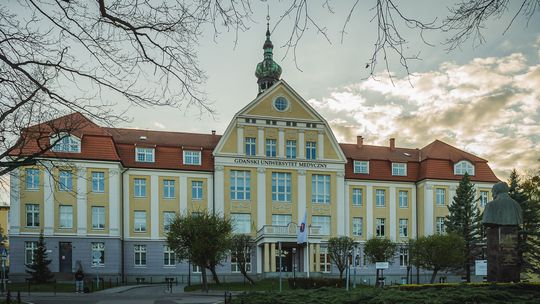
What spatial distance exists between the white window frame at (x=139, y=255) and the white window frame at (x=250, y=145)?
39.0ft

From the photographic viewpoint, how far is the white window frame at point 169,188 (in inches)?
1870

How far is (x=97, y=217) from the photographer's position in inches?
1757

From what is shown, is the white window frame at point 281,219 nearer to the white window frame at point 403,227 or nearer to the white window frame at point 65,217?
the white window frame at point 403,227

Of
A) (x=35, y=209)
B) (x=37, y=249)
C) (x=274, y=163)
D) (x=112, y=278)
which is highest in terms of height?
(x=274, y=163)

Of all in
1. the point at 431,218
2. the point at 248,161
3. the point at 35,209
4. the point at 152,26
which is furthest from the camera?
the point at 431,218

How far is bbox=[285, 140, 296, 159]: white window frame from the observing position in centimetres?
4925

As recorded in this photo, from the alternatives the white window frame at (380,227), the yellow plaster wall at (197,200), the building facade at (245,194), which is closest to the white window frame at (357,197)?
the building facade at (245,194)

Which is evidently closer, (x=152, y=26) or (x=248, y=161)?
(x=152, y=26)

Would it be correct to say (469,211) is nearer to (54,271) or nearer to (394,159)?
(394,159)

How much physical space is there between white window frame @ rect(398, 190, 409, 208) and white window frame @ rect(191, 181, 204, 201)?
62.2 ft

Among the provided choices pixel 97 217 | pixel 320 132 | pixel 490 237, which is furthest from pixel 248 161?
pixel 490 237

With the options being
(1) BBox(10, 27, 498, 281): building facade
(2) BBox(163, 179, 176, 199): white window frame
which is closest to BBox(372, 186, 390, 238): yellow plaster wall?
(1) BBox(10, 27, 498, 281): building facade

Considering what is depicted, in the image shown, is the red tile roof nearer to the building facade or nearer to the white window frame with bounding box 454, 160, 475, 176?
the building facade

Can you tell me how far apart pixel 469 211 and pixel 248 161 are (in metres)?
19.7
